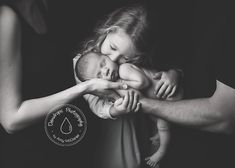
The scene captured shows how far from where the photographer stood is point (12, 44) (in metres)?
1.21

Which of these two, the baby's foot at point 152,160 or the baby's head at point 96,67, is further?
the baby's foot at point 152,160

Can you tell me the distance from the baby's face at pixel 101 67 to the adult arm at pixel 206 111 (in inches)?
7.5

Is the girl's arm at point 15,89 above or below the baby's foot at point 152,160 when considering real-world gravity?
above

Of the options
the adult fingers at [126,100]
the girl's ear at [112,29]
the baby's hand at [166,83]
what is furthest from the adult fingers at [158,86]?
the girl's ear at [112,29]

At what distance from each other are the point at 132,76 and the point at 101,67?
102mm

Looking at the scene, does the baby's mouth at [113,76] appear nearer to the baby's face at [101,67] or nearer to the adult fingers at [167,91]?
the baby's face at [101,67]

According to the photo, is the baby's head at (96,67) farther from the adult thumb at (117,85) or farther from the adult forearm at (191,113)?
the adult forearm at (191,113)

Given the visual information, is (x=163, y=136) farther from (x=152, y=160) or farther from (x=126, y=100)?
(x=126, y=100)

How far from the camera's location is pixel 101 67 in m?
1.24

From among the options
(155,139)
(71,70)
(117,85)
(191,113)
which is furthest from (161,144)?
(71,70)

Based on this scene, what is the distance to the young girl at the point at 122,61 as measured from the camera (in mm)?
1254

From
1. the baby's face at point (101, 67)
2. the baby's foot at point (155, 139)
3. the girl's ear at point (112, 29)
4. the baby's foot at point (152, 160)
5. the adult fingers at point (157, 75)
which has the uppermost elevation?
the girl's ear at point (112, 29)

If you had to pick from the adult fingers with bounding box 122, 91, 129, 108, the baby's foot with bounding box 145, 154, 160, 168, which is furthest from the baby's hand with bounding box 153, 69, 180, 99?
the baby's foot with bounding box 145, 154, 160, 168

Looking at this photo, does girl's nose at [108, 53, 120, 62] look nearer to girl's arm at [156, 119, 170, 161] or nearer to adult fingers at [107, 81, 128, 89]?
adult fingers at [107, 81, 128, 89]
